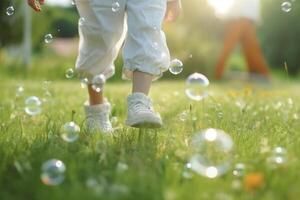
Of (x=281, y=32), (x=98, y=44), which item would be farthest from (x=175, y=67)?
(x=281, y=32)

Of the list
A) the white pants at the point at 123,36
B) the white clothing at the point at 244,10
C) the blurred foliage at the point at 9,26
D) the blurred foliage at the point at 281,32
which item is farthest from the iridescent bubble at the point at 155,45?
the blurred foliage at the point at 281,32

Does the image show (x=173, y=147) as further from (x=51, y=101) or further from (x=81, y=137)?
(x=51, y=101)

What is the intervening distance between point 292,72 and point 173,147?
70.7 ft

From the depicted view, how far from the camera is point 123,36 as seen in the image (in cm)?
397

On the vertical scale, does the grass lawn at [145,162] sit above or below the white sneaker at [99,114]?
below

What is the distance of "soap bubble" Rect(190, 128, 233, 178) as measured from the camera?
2141mm

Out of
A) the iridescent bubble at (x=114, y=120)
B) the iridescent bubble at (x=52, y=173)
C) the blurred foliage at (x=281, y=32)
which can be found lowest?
the iridescent bubble at (x=52, y=173)

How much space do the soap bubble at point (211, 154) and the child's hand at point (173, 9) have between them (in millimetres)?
1604

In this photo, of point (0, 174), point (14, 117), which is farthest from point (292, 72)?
point (0, 174)

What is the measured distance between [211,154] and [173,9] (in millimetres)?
1771

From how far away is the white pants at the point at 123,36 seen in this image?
337 centimetres

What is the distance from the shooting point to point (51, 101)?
5383mm

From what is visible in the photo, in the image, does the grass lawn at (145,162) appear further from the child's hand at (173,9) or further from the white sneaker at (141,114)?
the child's hand at (173,9)

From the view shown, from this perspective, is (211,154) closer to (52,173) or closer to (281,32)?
(52,173)
